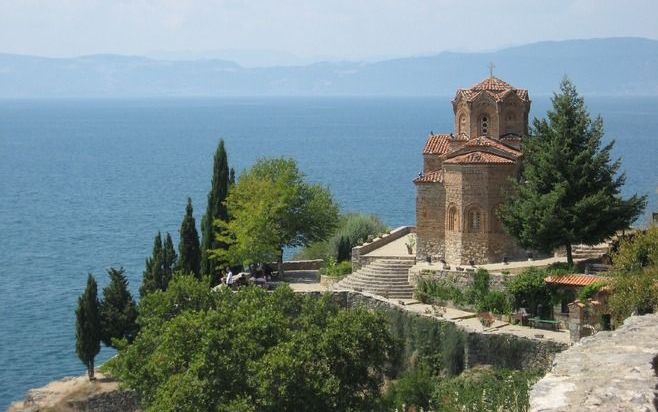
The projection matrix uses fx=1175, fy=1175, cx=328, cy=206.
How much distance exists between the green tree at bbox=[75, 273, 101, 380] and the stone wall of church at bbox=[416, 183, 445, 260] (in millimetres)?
10862

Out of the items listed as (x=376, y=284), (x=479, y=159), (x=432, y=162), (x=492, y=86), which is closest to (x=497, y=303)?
(x=376, y=284)

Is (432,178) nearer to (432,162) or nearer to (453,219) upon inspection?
(453,219)

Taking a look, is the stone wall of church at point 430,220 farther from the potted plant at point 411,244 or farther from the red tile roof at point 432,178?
the potted plant at point 411,244

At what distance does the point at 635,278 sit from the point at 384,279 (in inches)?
422

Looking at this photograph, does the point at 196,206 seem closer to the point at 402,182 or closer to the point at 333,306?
the point at 402,182

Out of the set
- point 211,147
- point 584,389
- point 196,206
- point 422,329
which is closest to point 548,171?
point 422,329

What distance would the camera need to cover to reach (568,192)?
33.9 metres

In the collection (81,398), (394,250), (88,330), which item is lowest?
(81,398)

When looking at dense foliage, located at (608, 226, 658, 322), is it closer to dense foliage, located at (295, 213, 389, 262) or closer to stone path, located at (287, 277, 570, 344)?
stone path, located at (287, 277, 570, 344)

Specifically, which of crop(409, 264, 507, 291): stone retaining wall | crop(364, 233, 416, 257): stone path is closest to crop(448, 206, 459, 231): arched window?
crop(409, 264, 507, 291): stone retaining wall

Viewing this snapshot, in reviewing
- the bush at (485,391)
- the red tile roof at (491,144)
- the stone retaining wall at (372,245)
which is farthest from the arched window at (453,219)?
the bush at (485,391)

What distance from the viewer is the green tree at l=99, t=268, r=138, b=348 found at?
129 ft

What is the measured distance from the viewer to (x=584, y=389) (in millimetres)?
13570

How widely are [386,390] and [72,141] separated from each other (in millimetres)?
166612
